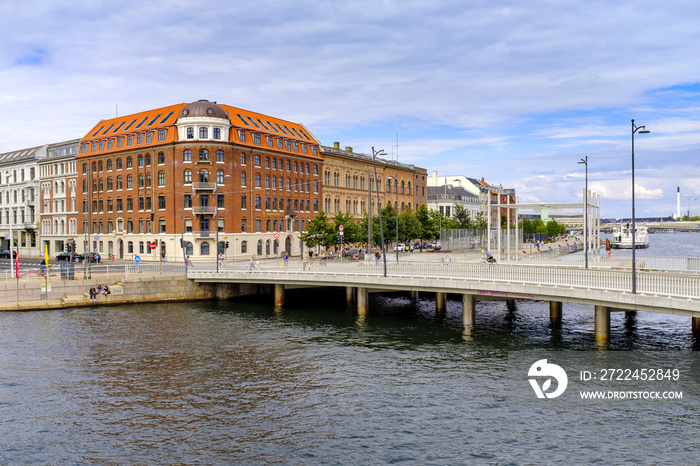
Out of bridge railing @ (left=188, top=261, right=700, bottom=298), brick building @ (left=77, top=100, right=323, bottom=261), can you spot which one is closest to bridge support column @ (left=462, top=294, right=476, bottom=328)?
bridge railing @ (left=188, top=261, right=700, bottom=298)

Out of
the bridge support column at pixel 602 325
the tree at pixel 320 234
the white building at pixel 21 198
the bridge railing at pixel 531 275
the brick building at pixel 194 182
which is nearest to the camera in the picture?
the bridge railing at pixel 531 275

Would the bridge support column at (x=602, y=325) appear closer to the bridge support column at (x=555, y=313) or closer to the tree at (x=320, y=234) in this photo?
the bridge support column at (x=555, y=313)

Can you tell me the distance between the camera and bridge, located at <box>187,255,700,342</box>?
91.9 ft

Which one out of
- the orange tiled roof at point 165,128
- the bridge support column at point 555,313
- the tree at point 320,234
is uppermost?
the orange tiled roof at point 165,128

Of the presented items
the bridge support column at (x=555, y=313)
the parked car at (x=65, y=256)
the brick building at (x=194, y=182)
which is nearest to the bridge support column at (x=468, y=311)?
the bridge support column at (x=555, y=313)

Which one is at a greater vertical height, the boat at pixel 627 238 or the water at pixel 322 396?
the boat at pixel 627 238

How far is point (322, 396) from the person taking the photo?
2433cm

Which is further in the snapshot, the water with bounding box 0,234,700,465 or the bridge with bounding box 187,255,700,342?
the bridge with bounding box 187,255,700,342

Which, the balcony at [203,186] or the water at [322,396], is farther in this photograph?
the balcony at [203,186]

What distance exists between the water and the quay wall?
14.6 feet

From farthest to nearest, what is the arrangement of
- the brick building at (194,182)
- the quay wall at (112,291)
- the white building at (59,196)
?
the white building at (59,196)
the brick building at (194,182)
the quay wall at (112,291)

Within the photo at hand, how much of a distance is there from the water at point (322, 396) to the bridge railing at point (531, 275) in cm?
361

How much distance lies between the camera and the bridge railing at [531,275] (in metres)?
28.5

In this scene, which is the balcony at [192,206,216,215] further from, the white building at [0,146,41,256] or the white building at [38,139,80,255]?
the white building at [0,146,41,256]
